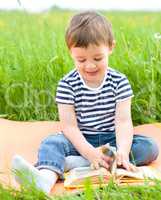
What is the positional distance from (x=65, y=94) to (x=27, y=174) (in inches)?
22.5

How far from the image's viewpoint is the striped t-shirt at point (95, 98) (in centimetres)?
331

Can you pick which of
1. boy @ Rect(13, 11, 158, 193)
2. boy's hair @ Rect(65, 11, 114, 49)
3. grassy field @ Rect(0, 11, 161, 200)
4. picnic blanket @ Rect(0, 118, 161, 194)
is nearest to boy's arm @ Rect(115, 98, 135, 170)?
boy @ Rect(13, 11, 158, 193)

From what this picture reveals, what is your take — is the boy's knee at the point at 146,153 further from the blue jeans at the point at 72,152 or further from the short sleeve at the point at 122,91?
the short sleeve at the point at 122,91

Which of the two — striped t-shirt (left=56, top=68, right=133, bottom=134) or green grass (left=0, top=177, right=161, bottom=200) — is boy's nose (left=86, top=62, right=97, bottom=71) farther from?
green grass (left=0, top=177, right=161, bottom=200)

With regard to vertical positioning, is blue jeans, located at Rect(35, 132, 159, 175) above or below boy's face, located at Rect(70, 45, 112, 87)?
below

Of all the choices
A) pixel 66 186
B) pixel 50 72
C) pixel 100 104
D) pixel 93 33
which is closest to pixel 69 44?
pixel 93 33

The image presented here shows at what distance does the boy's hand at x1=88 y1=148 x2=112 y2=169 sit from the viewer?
303 centimetres

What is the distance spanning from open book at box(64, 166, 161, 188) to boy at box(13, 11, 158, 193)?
5 cm

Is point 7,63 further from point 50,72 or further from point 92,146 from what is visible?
point 92,146

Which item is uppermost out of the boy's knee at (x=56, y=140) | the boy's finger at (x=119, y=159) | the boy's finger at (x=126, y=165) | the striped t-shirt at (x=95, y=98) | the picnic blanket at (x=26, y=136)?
the striped t-shirt at (x=95, y=98)

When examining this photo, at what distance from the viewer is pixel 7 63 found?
4340mm

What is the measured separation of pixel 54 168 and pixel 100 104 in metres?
0.46

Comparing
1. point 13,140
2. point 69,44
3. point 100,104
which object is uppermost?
point 69,44

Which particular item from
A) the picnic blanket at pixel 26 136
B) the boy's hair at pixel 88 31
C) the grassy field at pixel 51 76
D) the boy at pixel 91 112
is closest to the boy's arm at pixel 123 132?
the boy at pixel 91 112
